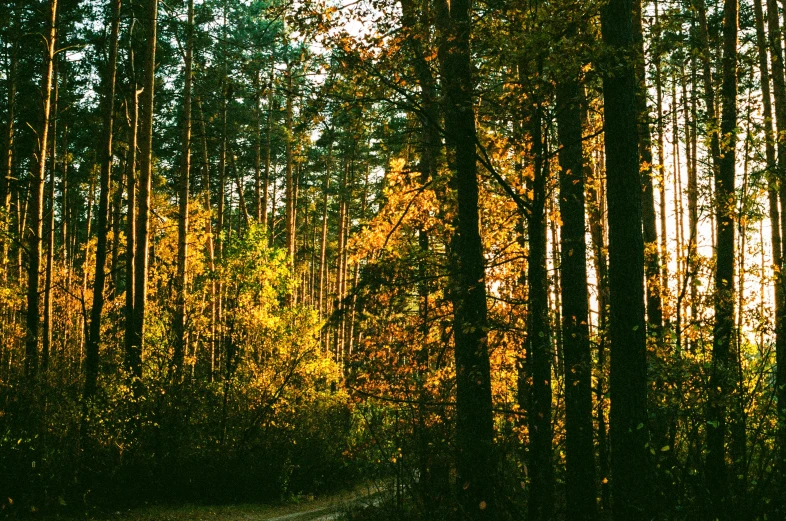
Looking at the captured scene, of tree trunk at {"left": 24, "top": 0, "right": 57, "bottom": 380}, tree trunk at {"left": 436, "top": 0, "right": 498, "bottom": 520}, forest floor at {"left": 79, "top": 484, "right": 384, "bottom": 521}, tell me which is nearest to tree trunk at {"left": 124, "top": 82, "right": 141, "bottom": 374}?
tree trunk at {"left": 24, "top": 0, "right": 57, "bottom": 380}

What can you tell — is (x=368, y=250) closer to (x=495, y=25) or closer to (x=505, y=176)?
(x=505, y=176)

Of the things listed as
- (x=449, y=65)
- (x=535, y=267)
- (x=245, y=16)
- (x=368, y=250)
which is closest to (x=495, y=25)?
(x=449, y=65)

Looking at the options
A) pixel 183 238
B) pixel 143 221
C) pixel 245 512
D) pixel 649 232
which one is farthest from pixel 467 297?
pixel 183 238

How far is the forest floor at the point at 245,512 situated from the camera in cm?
1122

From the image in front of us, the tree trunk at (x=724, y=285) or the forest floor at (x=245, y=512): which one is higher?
the tree trunk at (x=724, y=285)

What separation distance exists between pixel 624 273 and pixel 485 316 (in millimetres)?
1800

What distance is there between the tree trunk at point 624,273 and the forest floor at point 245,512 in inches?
202

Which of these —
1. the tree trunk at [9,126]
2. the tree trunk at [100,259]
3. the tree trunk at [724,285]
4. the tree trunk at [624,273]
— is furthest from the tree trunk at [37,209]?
the tree trunk at [724,285]

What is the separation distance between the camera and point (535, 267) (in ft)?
22.6

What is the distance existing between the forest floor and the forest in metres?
0.27

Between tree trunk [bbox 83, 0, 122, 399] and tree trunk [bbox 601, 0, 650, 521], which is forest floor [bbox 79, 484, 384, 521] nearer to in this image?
tree trunk [bbox 83, 0, 122, 399]

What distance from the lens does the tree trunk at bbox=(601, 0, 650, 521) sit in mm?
5691

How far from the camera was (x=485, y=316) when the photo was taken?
7246mm

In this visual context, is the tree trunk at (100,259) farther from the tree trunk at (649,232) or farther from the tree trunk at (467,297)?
the tree trunk at (649,232)
